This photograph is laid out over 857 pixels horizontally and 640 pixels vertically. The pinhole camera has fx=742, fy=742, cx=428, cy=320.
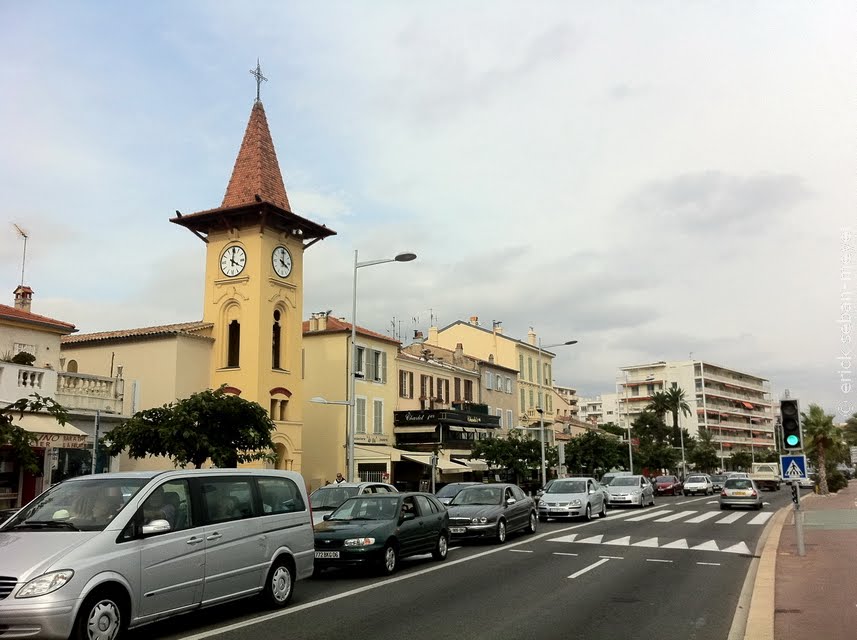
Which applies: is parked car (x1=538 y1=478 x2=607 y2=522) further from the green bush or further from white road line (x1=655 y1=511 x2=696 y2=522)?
the green bush

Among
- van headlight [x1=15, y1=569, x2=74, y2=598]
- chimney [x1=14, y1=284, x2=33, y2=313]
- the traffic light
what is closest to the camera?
van headlight [x1=15, y1=569, x2=74, y2=598]

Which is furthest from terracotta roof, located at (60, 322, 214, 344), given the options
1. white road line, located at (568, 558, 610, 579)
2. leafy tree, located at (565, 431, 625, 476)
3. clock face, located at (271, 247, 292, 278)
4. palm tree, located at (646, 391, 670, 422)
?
palm tree, located at (646, 391, 670, 422)

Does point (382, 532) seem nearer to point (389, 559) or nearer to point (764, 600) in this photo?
point (389, 559)

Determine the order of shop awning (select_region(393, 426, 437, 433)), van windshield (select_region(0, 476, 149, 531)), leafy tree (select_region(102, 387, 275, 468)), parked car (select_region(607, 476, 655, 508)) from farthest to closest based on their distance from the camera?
1. shop awning (select_region(393, 426, 437, 433))
2. parked car (select_region(607, 476, 655, 508))
3. leafy tree (select_region(102, 387, 275, 468))
4. van windshield (select_region(0, 476, 149, 531))

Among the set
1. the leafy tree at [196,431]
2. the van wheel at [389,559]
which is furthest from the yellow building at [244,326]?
A: the van wheel at [389,559]

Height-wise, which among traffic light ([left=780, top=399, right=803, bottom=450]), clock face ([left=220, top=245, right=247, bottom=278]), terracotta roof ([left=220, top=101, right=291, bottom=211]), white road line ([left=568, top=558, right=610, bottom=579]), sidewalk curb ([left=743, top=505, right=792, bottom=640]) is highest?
terracotta roof ([left=220, top=101, right=291, bottom=211])

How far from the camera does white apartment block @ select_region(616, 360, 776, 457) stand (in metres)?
121

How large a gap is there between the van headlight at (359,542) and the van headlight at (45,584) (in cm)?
651

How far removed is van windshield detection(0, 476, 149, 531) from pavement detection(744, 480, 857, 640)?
705 centimetres

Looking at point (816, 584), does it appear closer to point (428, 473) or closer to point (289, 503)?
point (289, 503)

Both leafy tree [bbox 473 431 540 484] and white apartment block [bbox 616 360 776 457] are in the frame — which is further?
white apartment block [bbox 616 360 776 457]

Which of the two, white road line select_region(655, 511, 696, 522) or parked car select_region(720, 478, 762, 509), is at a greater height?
parked car select_region(720, 478, 762, 509)

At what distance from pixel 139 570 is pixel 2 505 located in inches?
613

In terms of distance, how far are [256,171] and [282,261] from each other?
432 cm
